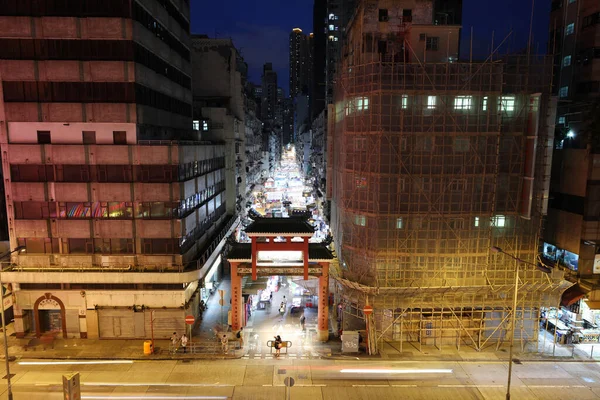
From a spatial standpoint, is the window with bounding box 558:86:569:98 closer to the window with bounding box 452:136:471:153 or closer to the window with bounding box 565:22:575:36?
the window with bounding box 565:22:575:36

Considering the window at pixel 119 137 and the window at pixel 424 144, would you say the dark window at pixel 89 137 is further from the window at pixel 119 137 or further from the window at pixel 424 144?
the window at pixel 424 144

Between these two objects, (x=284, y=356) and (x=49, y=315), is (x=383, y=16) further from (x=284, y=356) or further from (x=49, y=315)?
(x=49, y=315)

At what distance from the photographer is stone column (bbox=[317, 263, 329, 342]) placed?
3192 centimetres

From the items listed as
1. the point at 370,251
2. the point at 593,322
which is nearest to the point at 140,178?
the point at 370,251

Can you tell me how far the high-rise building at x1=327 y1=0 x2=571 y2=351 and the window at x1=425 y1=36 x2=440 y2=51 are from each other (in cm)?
7

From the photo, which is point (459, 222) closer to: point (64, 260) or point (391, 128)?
point (391, 128)

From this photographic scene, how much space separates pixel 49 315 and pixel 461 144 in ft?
110

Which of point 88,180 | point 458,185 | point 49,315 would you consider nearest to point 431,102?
point 458,185

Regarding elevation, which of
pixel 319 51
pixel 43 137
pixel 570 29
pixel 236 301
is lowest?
pixel 236 301

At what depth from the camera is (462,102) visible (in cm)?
2923

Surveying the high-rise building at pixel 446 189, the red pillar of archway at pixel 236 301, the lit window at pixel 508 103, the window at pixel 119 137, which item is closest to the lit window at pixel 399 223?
the high-rise building at pixel 446 189

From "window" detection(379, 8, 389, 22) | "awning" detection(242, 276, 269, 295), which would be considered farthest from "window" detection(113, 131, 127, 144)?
"window" detection(379, 8, 389, 22)

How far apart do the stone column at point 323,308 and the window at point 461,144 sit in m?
12.8

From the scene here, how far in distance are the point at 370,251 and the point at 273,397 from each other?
12.0 metres
